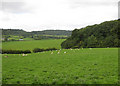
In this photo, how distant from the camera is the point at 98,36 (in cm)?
6606

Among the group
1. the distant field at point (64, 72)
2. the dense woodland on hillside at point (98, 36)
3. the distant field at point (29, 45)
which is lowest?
the distant field at point (29, 45)

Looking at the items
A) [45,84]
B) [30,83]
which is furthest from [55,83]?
[30,83]

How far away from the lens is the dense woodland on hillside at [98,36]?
6078cm

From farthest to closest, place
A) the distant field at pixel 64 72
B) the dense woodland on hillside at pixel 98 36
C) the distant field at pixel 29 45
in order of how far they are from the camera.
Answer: the distant field at pixel 29 45, the dense woodland on hillside at pixel 98 36, the distant field at pixel 64 72

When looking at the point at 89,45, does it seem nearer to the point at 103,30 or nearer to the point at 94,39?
the point at 94,39

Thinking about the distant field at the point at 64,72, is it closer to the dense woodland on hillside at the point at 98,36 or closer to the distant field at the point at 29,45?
the dense woodland on hillside at the point at 98,36

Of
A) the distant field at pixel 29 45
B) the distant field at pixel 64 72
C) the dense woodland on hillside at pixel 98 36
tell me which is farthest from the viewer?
the distant field at pixel 29 45

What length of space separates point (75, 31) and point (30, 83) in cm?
6910

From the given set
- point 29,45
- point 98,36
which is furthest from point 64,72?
point 29,45

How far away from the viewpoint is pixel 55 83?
11.6 metres

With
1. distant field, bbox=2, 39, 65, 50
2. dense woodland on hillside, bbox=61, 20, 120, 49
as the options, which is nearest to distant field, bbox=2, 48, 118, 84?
dense woodland on hillside, bbox=61, 20, 120, 49

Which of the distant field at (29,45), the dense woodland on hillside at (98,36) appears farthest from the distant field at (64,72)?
the distant field at (29,45)

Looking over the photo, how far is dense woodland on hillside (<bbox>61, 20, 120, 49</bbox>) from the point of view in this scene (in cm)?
6078

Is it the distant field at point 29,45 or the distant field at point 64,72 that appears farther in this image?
the distant field at point 29,45
